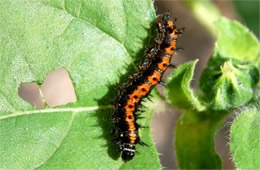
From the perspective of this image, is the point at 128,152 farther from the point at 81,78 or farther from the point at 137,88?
the point at 81,78

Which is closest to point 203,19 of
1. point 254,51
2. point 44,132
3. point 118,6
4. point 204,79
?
point 254,51

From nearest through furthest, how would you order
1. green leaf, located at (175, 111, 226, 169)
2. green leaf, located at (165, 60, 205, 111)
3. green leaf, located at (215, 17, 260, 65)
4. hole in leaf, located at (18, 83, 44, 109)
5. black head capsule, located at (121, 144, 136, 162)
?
green leaf, located at (165, 60, 205, 111) → black head capsule, located at (121, 144, 136, 162) → green leaf, located at (175, 111, 226, 169) → green leaf, located at (215, 17, 260, 65) → hole in leaf, located at (18, 83, 44, 109)

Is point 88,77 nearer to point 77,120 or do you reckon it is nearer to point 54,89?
point 77,120

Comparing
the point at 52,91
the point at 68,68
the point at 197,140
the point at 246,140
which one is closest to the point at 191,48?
the point at 52,91

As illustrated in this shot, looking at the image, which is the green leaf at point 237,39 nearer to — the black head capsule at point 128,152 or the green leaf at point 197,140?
the green leaf at point 197,140

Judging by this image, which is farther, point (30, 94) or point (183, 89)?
point (30, 94)

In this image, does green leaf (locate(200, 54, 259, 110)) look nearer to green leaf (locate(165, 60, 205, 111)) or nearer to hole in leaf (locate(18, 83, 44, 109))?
green leaf (locate(165, 60, 205, 111))

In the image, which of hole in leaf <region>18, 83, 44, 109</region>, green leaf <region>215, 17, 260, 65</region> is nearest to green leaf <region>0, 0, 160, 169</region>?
green leaf <region>215, 17, 260, 65</region>
